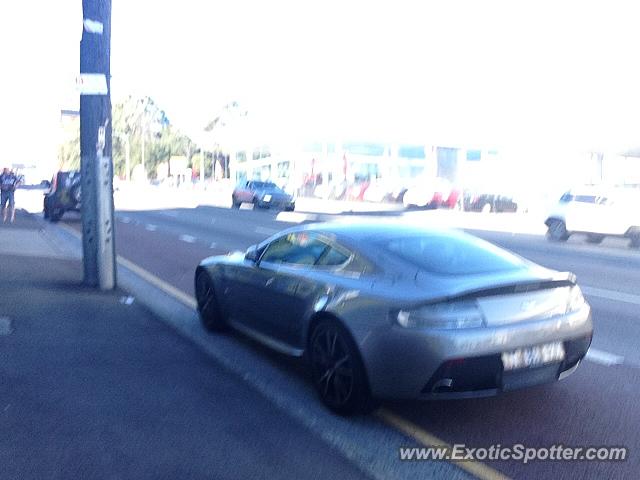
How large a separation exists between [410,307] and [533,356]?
3.09 feet

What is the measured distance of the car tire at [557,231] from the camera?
21.3m

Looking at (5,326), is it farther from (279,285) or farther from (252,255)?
(279,285)

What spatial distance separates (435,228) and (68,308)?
15.9 feet

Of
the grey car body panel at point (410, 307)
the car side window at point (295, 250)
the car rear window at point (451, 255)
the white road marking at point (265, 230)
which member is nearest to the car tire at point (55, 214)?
the white road marking at point (265, 230)

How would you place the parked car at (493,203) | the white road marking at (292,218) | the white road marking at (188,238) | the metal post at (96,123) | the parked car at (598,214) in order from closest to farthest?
1. the metal post at (96,123)
2. the parked car at (598,214)
3. the white road marking at (188,238)
4. the white road marking at (292,218)
5. the parked car at (493,203)

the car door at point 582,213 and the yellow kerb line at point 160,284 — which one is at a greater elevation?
the car door at point 582,213

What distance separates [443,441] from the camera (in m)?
5.27

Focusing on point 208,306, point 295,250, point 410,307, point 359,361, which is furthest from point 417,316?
point 208,306

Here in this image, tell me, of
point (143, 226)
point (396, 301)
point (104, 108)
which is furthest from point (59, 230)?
point (396, 301)

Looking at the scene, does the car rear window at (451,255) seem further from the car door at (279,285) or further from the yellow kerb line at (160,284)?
the yellow kerb line at (160,284)

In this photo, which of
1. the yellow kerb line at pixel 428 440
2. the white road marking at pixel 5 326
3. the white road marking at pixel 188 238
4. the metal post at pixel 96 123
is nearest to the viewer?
the yellow kerb line at pixel 428 440

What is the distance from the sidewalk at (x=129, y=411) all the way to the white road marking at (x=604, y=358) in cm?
321

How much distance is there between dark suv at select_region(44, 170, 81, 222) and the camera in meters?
25.3

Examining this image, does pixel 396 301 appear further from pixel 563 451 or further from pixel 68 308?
pixel 68 308
